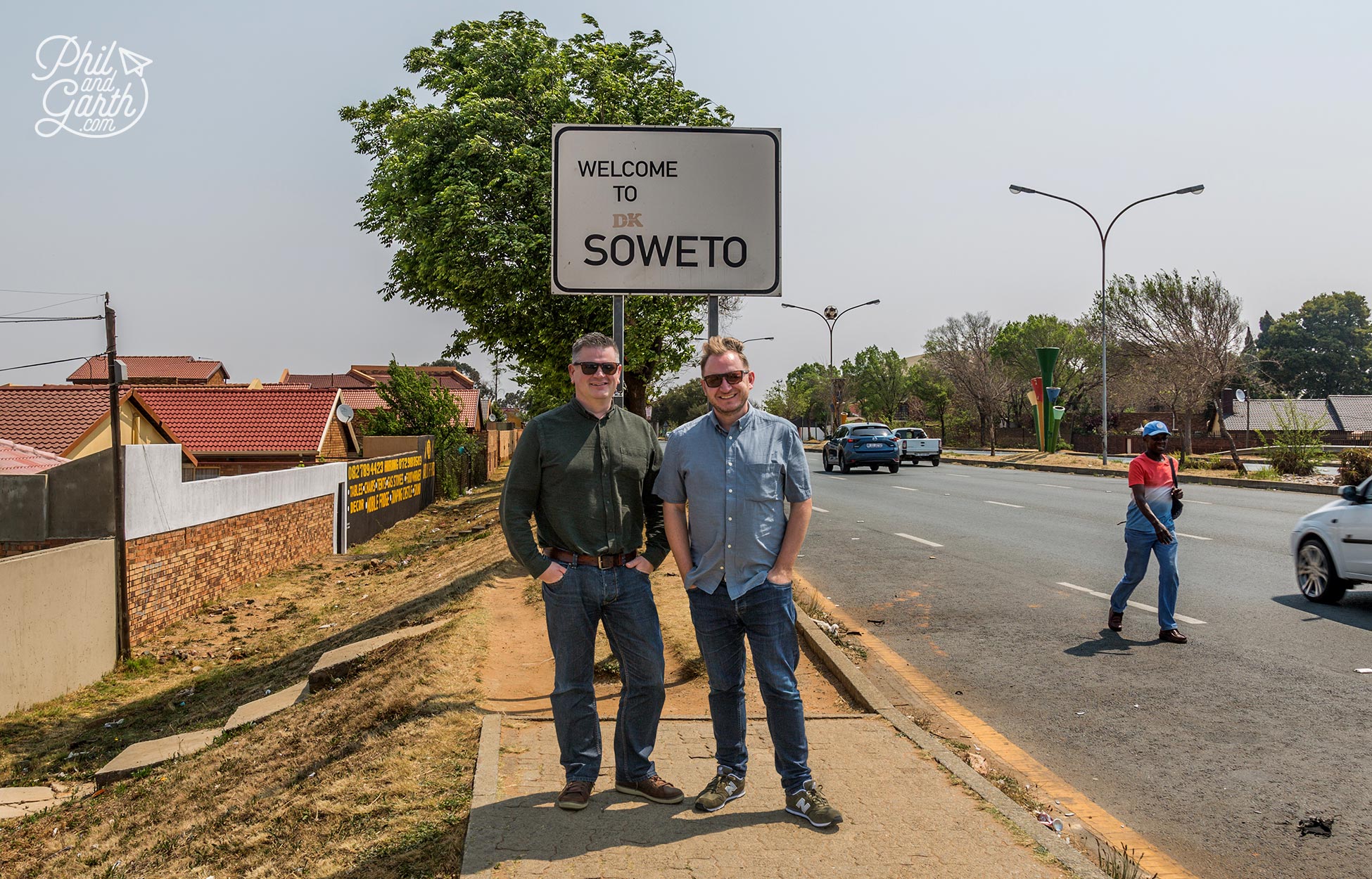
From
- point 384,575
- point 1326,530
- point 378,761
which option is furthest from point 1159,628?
point 384,575

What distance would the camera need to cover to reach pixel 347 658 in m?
8.70

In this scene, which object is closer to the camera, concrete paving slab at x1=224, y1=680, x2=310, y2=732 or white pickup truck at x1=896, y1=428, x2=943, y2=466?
concrete paving slab at x1=224, y1=680, x2=310, y2=732

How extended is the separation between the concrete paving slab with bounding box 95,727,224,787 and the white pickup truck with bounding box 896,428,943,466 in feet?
111

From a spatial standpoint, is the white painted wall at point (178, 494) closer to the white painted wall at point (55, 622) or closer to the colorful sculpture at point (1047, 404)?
the white painted wall at point (55, 622)

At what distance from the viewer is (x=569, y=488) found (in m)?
4.24

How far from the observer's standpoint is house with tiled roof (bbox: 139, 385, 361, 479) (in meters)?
32.1

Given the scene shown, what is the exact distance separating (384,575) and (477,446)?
88.6 ft

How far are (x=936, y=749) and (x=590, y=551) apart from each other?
2271 mm

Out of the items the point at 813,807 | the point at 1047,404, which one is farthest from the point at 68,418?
the point at 1047,404

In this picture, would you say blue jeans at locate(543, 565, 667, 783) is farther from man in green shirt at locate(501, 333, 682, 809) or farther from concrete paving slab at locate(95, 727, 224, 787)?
concrete paving slab at locate(95, 727, 224, 787)

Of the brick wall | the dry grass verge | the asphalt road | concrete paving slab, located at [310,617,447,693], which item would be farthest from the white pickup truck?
concrete paving slab, located at [310,617,447,693]

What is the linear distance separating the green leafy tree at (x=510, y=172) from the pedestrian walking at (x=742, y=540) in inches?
492

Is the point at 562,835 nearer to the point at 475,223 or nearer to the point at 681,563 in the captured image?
the point at 681,563

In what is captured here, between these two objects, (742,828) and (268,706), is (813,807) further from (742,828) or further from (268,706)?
(268,706)
